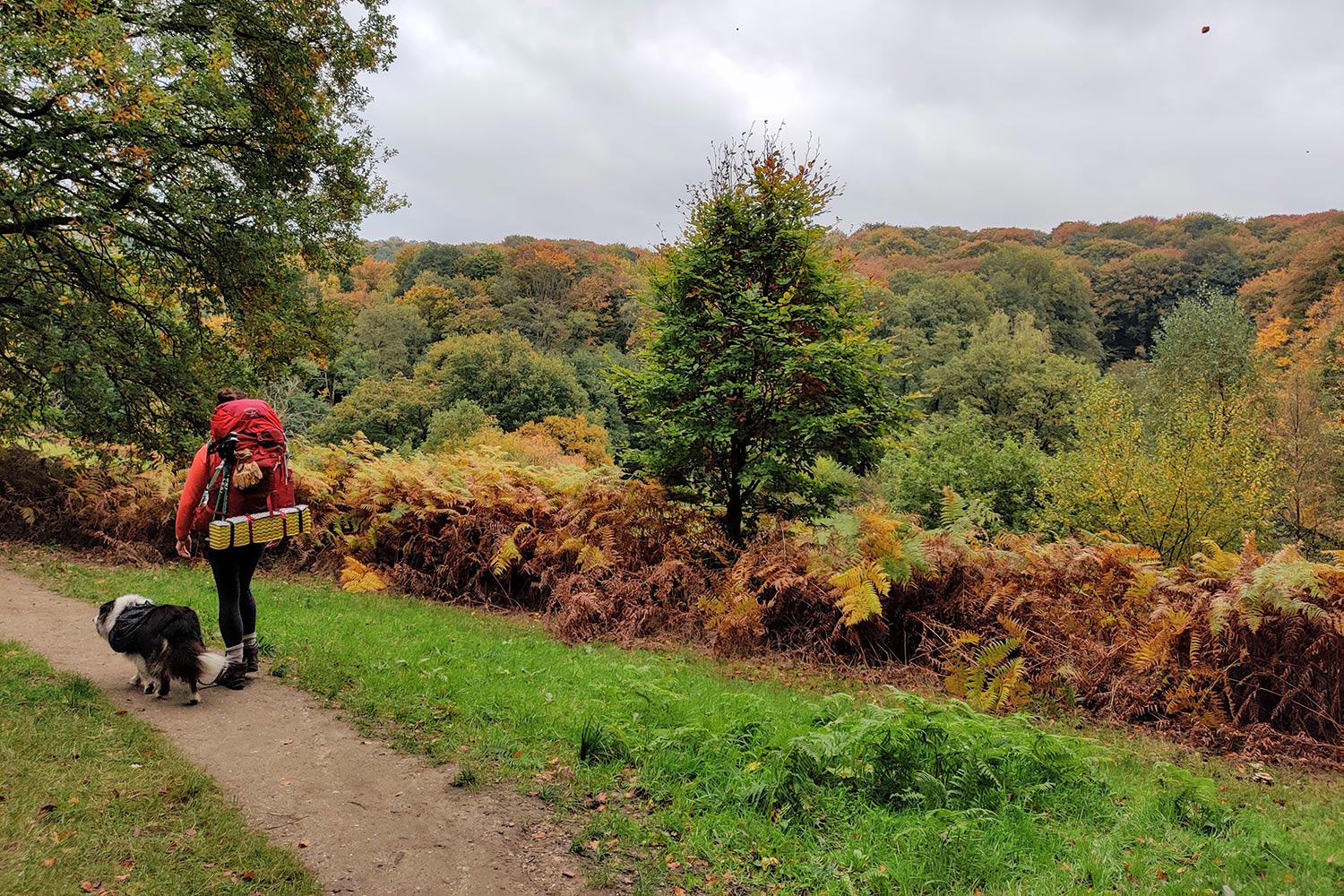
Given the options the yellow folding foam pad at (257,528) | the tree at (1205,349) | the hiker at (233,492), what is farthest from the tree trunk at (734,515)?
the tree at (1205,349)

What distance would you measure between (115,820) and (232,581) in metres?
2.37

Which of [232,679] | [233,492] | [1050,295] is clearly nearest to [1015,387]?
[233,492]

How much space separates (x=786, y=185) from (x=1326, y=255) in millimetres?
61348

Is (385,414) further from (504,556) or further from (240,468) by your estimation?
(240,468)

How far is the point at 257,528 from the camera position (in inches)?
210

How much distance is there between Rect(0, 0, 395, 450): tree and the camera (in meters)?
6.91

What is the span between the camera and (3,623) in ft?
23.0

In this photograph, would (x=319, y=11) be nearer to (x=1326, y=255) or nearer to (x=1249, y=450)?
(x=1249, y=450)

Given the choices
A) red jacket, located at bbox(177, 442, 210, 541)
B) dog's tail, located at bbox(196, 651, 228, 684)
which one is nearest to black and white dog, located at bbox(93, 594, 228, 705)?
dog's tail, located at bbox(196, 651, 228, 684)

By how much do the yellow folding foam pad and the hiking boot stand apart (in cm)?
102

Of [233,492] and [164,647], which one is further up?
[233,492]

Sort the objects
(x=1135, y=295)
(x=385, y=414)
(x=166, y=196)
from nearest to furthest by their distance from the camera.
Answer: (x=166, y=196) < (x=385, y=414) < (x=1135, y=295)

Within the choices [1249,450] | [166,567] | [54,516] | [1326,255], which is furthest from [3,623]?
[1326,255]

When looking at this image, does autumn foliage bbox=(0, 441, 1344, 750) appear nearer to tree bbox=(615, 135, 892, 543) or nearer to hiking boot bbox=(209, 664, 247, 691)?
tree bbox=(615, 135, 892, 543)
